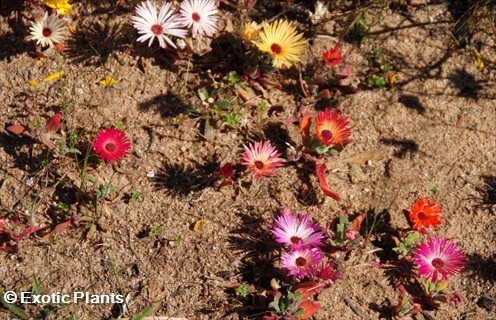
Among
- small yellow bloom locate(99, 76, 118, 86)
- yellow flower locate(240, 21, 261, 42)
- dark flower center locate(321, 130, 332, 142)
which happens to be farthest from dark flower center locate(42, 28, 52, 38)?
dark flower center locate(321, 130, 332, 142)

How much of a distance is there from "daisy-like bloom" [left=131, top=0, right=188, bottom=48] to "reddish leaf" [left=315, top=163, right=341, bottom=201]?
3.82ft

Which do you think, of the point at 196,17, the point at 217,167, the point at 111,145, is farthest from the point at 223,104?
the point at 111,145

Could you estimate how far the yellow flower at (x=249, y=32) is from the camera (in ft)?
11.7

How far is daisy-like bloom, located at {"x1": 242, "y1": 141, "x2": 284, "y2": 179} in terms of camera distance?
3295 millimetres

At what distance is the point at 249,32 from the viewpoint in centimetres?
357

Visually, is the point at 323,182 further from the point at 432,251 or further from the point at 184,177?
the point at 184,177

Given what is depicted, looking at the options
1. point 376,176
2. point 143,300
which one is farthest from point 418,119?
point 143,300

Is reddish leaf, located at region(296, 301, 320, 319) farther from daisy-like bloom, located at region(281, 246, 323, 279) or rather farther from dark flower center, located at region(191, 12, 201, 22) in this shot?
dark flower center, located at region(191, 12, 201, 22)

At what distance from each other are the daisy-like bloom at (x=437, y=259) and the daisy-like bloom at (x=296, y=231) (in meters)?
0.56

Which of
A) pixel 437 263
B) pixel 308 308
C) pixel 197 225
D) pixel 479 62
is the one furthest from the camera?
pixel 479 62

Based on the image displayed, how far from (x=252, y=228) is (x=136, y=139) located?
0.91 m

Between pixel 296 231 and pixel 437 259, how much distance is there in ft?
2.66

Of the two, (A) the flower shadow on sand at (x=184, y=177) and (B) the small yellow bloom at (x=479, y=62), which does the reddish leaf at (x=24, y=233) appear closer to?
(A) the flower shadow on sand at (x=184, y=177)

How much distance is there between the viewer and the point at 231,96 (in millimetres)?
3643
